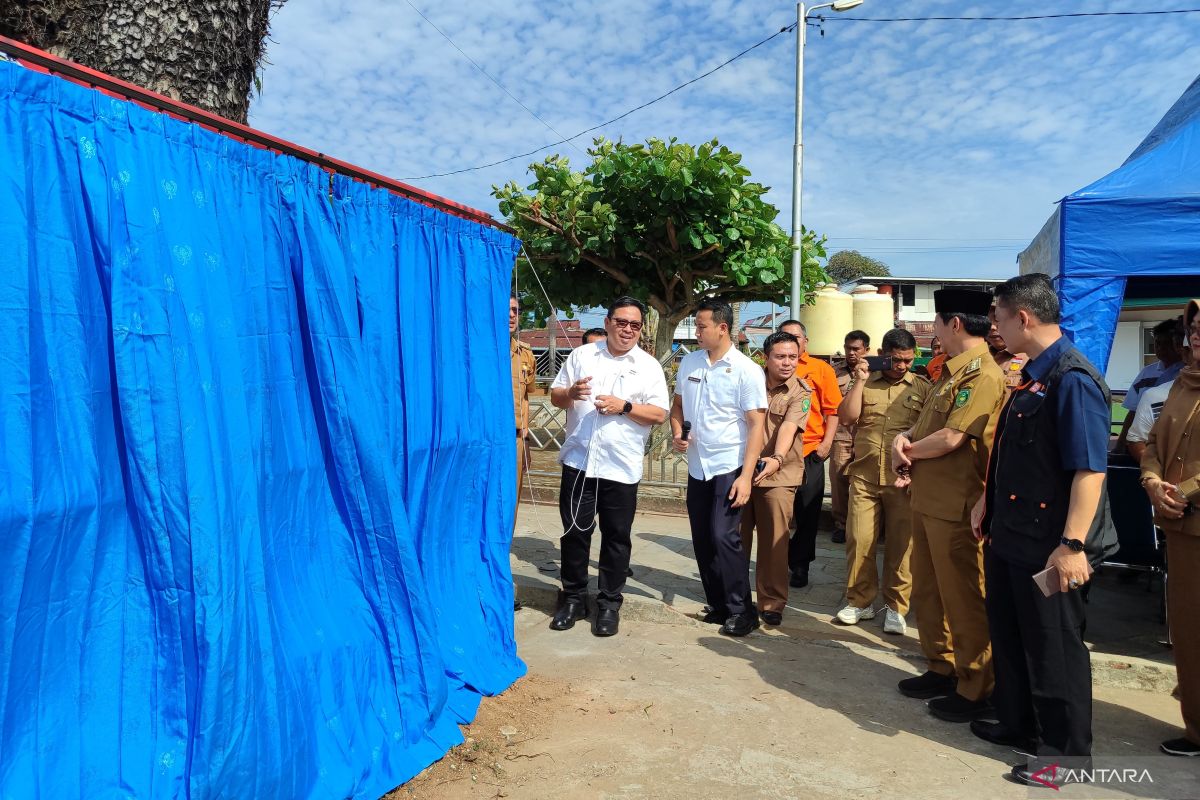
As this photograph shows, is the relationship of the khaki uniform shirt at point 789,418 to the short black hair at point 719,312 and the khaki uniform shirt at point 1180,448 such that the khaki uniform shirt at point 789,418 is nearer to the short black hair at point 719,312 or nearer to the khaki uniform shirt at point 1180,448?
the short black hair at point 719,312

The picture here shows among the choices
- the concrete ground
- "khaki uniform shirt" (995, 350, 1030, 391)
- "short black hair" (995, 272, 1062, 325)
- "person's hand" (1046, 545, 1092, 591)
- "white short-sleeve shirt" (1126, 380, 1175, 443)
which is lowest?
the concrete ground

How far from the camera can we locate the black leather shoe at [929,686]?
3.77 m

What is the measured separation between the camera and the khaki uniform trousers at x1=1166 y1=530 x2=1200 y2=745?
311 centimetres

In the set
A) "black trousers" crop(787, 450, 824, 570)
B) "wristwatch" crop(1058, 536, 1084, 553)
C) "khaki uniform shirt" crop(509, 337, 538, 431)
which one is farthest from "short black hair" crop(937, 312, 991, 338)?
"khaki uniform shirt" crop(509, 337, 538, 431)

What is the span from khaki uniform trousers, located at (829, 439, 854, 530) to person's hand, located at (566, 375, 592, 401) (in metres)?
2.43

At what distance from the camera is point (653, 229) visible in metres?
9.68

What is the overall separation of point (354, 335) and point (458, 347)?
0.84 m

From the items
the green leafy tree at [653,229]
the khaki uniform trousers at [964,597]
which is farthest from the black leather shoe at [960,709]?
the green leafy tree at [653,229]

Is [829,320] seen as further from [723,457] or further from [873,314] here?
[723,457]

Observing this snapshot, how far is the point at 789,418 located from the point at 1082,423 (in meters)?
2.02

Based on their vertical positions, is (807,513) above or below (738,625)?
above

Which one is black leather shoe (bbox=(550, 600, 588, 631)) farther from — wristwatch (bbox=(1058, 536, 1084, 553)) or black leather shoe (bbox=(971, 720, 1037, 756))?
wristwatch (bbox=(1058, 536, 1084, 553))

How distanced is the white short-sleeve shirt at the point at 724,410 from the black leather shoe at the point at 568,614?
1.07m

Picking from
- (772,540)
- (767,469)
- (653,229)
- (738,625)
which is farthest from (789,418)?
(653,229)
